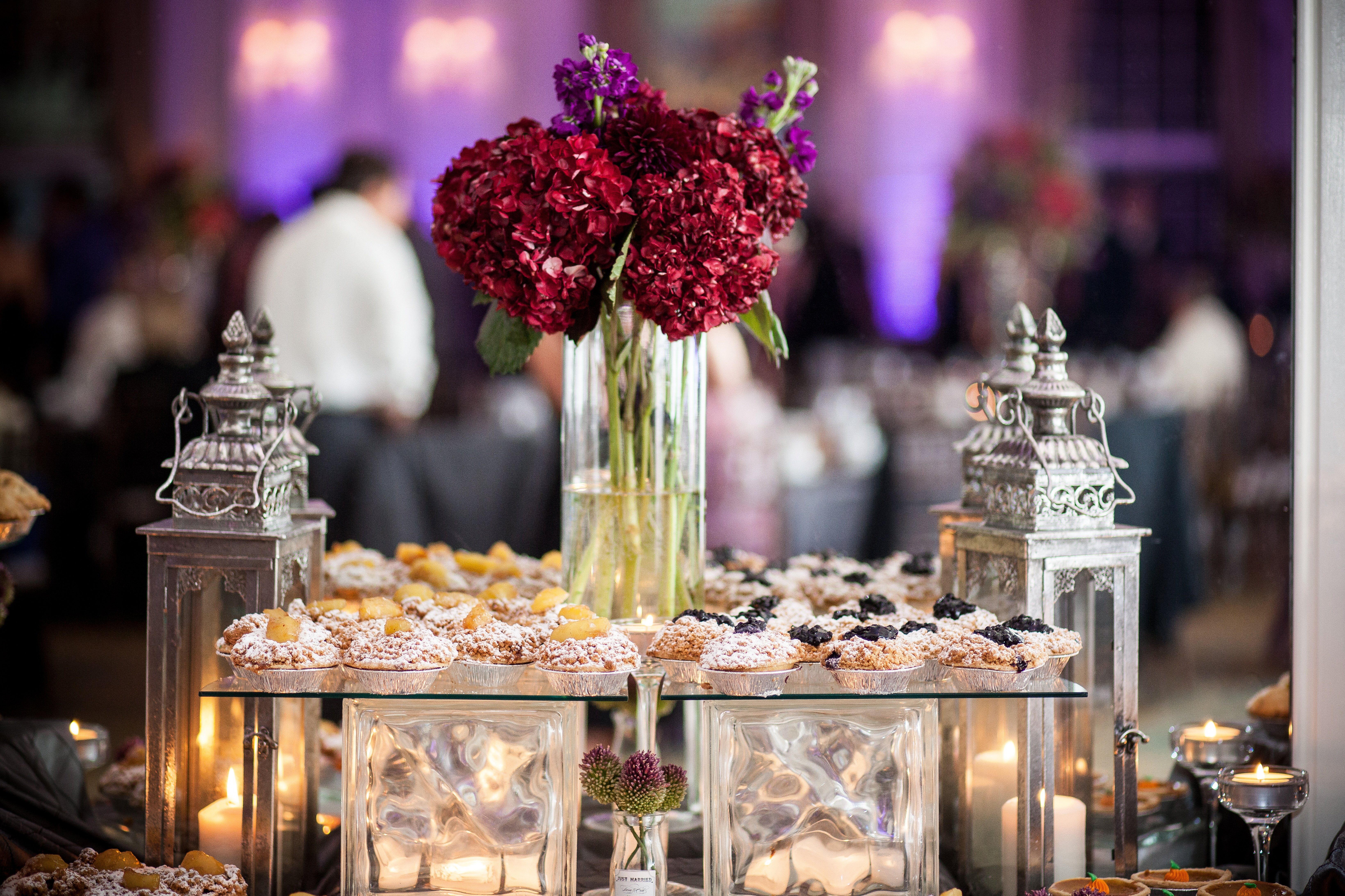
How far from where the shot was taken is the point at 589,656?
62.1 inches

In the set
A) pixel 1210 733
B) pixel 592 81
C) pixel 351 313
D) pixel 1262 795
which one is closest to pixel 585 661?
pixel 592 81

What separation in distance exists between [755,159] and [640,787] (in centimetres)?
90

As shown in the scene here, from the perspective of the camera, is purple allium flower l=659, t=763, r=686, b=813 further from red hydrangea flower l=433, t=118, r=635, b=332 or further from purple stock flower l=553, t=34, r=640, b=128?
purple stock flower l=553, t=34, r=640, b=128

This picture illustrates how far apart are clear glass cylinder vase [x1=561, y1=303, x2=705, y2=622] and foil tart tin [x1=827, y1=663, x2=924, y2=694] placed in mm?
368

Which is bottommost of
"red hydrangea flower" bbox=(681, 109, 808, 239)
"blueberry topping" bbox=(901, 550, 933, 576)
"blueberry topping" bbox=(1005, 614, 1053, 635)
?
"blueberry topping" bbox=(1005, 614, 1053, 635)

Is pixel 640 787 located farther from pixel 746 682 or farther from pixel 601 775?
pixel 746 682

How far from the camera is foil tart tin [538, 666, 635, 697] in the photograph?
1.57 meters

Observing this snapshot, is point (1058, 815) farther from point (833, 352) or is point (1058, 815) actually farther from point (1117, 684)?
point (833, 352)

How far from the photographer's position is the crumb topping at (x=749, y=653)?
157cm

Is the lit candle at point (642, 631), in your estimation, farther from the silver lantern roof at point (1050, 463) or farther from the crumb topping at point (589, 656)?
the silver lantern roof at point (1050, 463)

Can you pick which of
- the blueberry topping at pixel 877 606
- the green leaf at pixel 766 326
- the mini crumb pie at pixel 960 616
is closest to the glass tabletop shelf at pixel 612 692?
the mini crumb pie at pixel 960 616

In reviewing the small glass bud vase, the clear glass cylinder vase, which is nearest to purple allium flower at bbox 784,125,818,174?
the clear glass cylinder vase

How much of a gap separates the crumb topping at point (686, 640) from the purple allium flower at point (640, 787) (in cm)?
14

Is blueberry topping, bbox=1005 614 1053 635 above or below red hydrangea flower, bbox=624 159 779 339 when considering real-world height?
below
